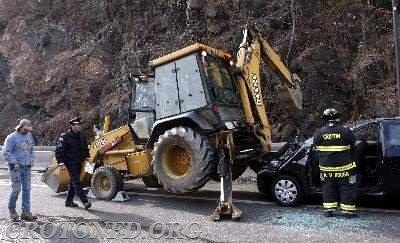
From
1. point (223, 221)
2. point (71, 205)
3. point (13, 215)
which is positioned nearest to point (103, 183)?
Answer: point (71, 205)

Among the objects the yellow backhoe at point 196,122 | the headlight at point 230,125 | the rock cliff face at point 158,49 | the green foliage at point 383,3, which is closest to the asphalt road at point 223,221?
the yellow backhoe at point 196,122

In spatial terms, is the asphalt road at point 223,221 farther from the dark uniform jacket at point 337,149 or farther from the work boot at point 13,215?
the dark uniform jacket at point 337,149

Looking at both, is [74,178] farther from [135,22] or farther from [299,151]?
[135,22]

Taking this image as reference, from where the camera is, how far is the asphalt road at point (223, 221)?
5.95 metres

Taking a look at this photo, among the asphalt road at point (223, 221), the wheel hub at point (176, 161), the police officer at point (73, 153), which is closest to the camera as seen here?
the asphalt road at point (223, 221)

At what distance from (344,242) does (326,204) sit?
4.61 feet

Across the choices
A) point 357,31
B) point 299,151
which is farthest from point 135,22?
point 299,151

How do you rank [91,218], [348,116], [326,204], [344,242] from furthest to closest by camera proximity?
[348,116]
[91,218]
[326,204]
[344,242]

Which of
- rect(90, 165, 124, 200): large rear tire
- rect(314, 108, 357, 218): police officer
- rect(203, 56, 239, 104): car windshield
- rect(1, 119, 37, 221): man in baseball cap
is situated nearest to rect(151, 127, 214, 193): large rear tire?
rect(203, 56, 239, 104): car windshield

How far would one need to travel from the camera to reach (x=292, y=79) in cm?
909

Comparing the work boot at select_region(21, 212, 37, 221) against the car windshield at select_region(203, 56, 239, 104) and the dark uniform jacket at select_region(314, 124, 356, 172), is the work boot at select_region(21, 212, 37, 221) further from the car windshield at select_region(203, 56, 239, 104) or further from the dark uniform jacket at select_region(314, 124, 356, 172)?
the dark uniform jacket at select_region(314, 124, 356, 172)

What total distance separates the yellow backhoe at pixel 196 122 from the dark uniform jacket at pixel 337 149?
4.84 feet

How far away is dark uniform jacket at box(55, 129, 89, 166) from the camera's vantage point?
8.30 meters

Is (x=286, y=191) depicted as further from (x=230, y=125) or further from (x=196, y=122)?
(x=196, y=122)
